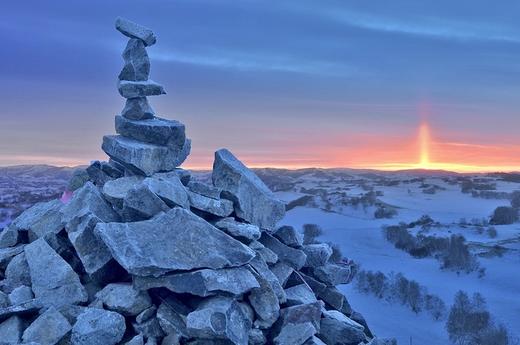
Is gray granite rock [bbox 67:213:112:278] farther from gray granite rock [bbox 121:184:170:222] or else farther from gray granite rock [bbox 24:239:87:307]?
gray granite rock [bbox 121:184:170:222]

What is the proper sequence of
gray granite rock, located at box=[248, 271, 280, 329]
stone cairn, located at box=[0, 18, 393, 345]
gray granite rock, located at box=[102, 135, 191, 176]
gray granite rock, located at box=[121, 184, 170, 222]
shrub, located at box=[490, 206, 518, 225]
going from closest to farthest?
stone cairn, located at box=[0, 18, 393, 345] → gray granite rock, located at box=[248, 271, 280, 329] → gray granite rock, located at box=[121, 184, 170, 222] → gray granite rock, located at box=[102, 135, 191, 176] → shrub, located at box=[490, 206, 518, 225]

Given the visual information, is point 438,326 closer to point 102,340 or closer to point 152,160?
point 152,160

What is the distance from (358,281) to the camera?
23.5 m

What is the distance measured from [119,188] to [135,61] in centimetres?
267

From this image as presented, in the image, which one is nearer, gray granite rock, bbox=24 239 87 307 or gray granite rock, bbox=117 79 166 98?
gray granite rock, bbox=24 239 87 307

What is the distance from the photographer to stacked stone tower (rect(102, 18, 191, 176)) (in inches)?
467

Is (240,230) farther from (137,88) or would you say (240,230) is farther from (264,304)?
(137,88)

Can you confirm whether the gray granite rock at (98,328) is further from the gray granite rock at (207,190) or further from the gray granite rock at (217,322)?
the gray granite rock at (207,190)

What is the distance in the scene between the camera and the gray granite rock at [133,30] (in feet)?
40.0

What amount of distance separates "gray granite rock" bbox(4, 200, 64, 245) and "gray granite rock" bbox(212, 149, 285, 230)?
3.16 meters

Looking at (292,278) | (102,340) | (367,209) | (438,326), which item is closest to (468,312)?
(438,326)

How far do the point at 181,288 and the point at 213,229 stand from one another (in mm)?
1194

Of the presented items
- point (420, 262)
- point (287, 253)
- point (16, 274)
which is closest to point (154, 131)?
point (287, 253)

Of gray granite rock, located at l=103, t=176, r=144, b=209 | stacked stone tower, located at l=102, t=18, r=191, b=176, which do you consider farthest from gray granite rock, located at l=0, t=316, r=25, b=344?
stacked stone tower, located at l=102, t=18, r=191, b=176
